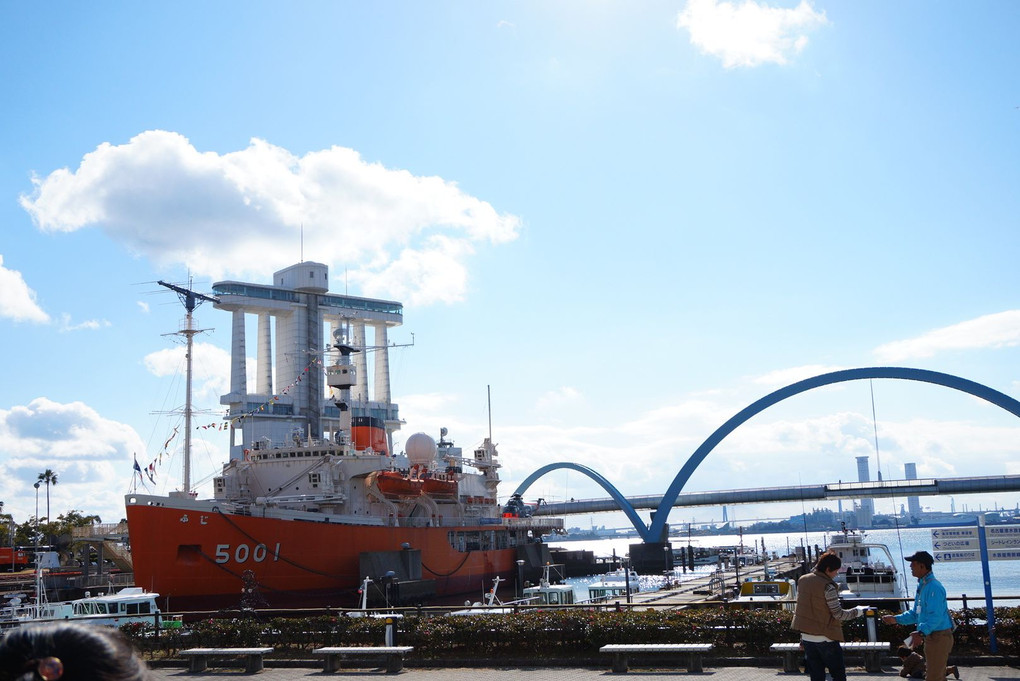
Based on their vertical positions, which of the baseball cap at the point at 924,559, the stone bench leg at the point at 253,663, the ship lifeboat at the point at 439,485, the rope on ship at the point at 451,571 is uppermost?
the ship lifeboat at the point at 439,485

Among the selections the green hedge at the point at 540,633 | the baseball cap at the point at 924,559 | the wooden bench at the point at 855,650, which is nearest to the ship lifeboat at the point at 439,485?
the green hedge at the point at 540,633

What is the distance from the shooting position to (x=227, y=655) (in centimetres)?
1548

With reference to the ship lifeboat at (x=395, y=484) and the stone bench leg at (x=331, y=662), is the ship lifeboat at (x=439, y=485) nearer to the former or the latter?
the ship lifeboat at (x=395, y=484)

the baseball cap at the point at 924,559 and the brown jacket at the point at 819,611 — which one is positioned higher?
the baseball cap at the point at 924,559

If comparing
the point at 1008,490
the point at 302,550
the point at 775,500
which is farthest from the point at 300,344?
the point at 1008,490

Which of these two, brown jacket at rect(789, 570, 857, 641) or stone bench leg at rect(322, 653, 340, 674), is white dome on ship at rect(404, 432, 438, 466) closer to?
stone bench leg at rect(322, 653, 340, 674)

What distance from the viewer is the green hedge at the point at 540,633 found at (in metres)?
14.0

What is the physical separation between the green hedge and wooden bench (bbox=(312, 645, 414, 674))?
851 mm

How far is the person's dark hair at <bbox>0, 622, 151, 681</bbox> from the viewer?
2.29 m

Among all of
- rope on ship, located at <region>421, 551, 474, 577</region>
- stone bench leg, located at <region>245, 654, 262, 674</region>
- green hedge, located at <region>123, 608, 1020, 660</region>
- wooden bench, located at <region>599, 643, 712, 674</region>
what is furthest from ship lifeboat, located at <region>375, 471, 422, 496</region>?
wooden bench, located at <region>599, 643, 712, 674</region>

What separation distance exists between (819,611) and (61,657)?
789 centimetres

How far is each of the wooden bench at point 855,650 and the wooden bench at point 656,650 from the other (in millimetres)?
1115

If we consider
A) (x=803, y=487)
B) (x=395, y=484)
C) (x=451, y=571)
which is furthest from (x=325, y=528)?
(x=803, y=487)

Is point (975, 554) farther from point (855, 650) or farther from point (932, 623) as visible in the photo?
point (932, 623)
